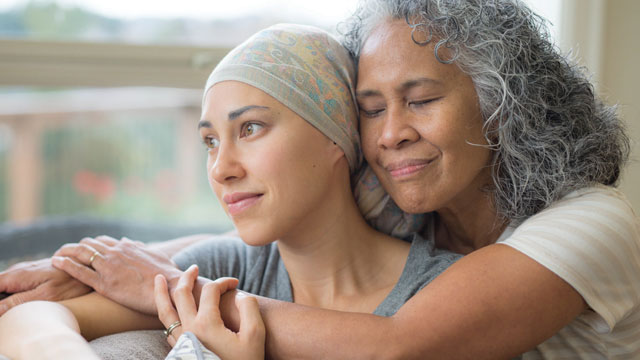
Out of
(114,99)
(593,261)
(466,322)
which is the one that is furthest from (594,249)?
(114,99)

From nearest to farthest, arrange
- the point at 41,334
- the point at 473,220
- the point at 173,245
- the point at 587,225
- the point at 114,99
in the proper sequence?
the point at 41,334
the point at 587,225
the point at 473,220
the point at 173,245
the point at 114,99

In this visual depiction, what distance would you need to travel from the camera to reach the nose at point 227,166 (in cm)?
133

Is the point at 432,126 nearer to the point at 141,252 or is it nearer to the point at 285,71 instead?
the point at 285,71

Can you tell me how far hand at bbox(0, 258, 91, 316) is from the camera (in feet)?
4.49

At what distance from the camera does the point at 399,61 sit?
137cm

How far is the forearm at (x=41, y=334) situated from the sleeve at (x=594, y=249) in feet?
2.93

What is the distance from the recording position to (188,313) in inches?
49.4

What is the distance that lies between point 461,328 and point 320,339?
284 mm

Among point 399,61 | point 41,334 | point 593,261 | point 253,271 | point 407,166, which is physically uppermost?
point 399,61

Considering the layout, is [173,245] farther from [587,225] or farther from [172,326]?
[587,225]

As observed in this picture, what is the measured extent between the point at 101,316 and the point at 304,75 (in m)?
0.73

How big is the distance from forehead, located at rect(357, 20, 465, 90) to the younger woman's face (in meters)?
0.21

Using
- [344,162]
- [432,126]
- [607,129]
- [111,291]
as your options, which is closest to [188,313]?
[111,291]

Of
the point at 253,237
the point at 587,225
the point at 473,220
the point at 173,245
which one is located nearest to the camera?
the point at 587,225
